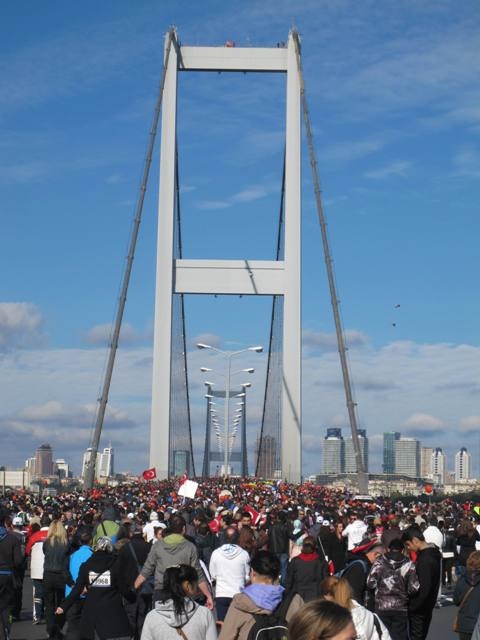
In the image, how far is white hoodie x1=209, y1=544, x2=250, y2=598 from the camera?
10.2 meters

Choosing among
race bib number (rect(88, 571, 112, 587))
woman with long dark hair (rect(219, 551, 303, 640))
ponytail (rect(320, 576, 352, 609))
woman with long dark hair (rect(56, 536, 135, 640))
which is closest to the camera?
ponytail (rect(320, 576, 352, 609))

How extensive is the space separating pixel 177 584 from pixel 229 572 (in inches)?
159

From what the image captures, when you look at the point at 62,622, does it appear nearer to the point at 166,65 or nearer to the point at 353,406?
the point at 353,406

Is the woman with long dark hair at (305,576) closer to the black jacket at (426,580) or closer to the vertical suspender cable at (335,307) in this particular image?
the black jacket at (426,580)

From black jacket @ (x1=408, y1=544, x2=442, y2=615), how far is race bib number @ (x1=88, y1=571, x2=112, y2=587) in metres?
2.18

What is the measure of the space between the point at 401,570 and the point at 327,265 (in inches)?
1681

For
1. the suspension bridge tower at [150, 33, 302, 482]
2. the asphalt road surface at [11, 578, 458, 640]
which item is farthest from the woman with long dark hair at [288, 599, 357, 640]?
the suspension bridge tower at [150, 33, 302, 482]

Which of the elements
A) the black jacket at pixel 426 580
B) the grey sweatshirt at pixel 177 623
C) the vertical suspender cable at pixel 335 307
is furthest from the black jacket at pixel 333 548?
the vertical suspender cable at pixel 335 307

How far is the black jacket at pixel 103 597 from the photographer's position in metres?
7.80

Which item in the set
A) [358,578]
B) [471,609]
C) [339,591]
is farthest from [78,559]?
[339,591]

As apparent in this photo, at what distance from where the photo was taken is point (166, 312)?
52844 millimetres

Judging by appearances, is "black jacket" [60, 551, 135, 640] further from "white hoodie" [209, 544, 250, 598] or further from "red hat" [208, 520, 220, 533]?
"red hat" [208, 520, 220, 533]

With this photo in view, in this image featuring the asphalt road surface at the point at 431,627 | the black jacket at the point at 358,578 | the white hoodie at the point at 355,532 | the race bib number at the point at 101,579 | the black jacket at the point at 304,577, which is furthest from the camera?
the white hoodie at the point at 355,532

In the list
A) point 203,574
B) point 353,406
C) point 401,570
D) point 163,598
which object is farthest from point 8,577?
point 353,406
